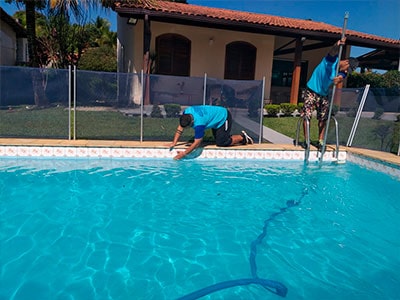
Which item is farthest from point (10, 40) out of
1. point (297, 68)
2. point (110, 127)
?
point (297, 68)

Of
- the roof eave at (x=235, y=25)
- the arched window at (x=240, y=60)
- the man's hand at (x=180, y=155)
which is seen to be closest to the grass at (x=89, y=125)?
the man's hand at (x=180, y=155)

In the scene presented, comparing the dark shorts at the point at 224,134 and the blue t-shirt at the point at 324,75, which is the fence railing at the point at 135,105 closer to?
the dark shorts at the point at 224,134

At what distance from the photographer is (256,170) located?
698 centimetres

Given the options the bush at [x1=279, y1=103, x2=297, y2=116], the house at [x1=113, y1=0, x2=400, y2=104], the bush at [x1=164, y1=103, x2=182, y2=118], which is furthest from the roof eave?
the bush at [x1=164, y1=103, x2=182, y2=118]

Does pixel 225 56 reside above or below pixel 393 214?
above

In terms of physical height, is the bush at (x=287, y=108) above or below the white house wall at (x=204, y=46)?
below

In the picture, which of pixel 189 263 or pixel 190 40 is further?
pixel 190 40

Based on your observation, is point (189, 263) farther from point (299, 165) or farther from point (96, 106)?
point (96, 106)

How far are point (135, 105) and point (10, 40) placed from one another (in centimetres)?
1935

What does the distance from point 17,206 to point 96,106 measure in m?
3.76

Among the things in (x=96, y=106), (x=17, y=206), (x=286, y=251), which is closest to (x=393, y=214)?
(x=286, y=251)

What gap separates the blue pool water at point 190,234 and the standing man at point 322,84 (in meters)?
2.01

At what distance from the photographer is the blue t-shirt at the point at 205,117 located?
6789 millimetres

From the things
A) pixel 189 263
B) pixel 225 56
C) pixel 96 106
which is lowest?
pixel 189 263
